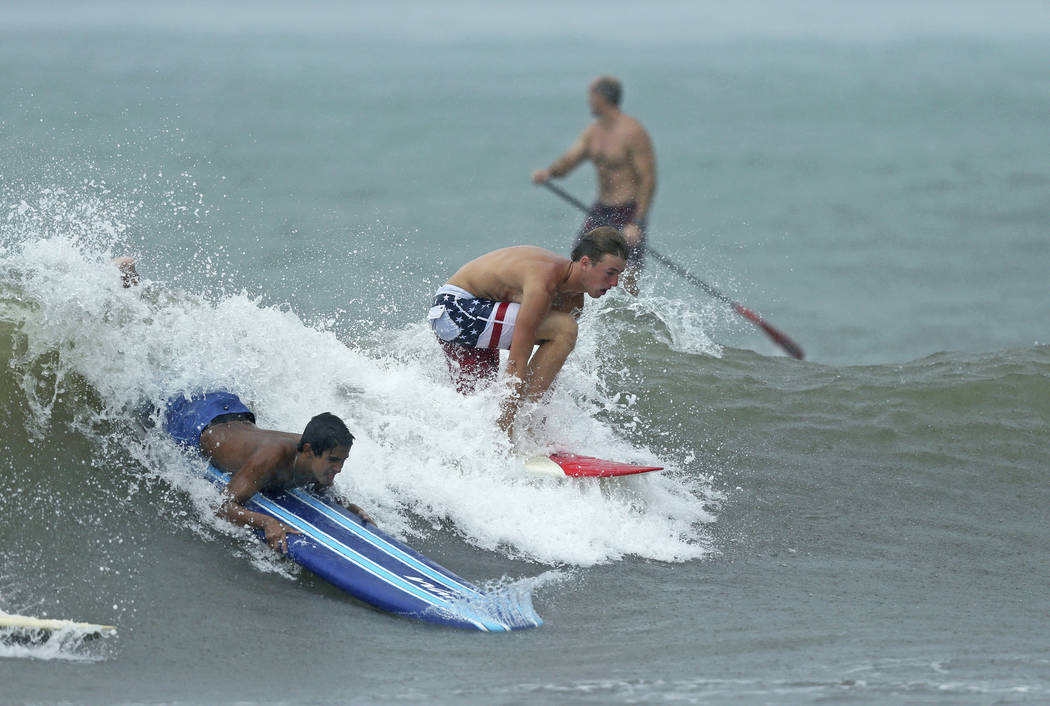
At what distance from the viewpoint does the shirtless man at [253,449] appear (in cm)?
465

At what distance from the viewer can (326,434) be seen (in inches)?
182

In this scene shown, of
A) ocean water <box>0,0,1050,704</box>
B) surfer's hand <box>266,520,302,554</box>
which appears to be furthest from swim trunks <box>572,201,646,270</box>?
surfer's hand <box>266,520,302,554</box>

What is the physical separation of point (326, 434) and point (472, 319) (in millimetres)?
1618

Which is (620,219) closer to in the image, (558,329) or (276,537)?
(558,329)

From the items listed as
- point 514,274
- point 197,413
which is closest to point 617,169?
point 514,274

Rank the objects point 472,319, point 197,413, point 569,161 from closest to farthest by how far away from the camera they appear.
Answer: point 197,413 < point 472,319 < point 569,161

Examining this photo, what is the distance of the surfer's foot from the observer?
5.75 m

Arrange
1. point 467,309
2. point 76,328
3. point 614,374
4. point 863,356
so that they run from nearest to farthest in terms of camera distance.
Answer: point 76,328
point 467,309
point 614,374
point 863,356

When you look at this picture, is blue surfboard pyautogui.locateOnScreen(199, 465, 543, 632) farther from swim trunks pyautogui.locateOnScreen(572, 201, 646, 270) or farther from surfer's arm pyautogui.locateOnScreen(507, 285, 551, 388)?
swim trunks pyautogui.locateOnScreen(572, 201, 646, 270)

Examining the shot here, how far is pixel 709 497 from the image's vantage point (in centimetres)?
616

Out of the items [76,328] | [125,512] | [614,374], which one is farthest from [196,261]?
[125,512]

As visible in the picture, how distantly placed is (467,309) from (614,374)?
184 cm

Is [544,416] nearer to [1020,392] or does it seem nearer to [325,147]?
[1020,392]

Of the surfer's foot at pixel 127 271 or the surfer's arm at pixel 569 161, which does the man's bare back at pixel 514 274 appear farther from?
the surfer's arm at pixel 569 161
